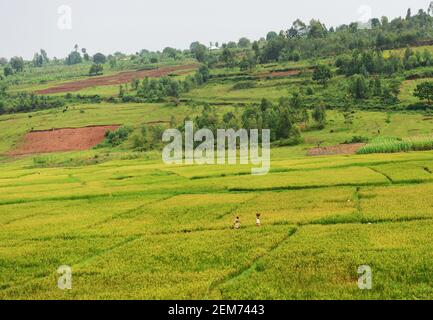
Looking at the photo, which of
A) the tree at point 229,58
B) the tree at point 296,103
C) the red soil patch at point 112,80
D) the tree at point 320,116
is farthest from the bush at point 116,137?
the tree at point 229,58

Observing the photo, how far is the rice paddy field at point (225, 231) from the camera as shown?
917 inches

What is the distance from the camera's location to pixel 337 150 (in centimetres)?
6762

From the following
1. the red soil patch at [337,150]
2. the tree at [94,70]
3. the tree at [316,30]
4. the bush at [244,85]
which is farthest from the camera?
the tree at [94,70]

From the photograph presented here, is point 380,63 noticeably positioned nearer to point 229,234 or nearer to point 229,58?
point 229,58

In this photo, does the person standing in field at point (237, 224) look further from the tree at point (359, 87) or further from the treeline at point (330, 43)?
the treeline at point (330, 43)

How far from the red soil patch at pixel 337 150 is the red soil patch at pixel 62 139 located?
40825mm

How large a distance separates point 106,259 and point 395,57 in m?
102

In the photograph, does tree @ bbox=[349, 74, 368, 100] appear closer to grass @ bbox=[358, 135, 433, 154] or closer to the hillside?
the hillside

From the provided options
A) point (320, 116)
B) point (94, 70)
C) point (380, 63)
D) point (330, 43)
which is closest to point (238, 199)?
point (320, 116)

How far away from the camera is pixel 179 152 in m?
82.5

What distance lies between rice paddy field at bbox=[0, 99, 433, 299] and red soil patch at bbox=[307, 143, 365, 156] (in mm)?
5523

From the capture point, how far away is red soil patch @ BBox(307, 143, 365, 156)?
66.4m

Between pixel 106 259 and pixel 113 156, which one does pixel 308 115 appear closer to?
pixel 113 156

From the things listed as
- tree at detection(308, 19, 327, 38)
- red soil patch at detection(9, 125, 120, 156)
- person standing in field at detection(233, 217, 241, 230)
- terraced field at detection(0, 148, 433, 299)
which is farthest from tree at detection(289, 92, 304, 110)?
tree at detection(308, 19, 327, 38)
